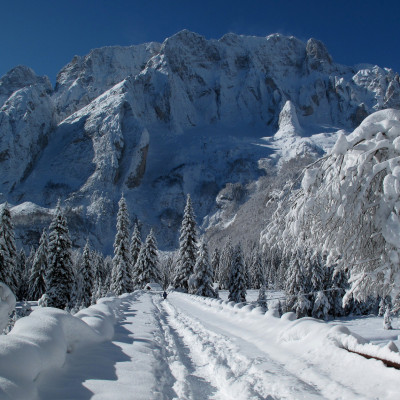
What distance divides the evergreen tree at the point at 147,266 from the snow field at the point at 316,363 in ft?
128

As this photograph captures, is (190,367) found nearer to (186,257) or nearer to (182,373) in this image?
(182,373)

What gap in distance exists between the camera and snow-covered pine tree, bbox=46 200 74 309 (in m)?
32.1

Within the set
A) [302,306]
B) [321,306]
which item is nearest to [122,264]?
[302,306]

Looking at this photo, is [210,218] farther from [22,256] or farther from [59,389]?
[59,389]

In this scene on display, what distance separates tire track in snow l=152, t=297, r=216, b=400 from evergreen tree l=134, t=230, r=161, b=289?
38.9m

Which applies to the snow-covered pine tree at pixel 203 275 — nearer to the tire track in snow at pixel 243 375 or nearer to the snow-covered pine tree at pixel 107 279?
the snow-covered pine tree at pixel 107 279

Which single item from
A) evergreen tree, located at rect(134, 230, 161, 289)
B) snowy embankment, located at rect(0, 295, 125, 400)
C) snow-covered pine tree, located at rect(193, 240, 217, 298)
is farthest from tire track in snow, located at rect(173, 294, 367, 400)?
evergreen tree, located at rect(134, 230, 161, 289)

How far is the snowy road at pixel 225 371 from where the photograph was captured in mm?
4070

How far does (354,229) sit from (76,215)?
16485 cm

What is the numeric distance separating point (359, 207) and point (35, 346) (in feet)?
16.3

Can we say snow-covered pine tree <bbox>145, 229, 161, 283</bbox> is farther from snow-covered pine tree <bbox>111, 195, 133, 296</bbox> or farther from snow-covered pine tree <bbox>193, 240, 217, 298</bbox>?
snow-covered pine tree <bbox>193, 240, 217, 298</bbox>

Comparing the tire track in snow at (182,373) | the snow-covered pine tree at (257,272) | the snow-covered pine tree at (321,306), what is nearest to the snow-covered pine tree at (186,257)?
the snow-covered pine tree at (321,306)

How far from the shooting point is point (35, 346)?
3.83 metres

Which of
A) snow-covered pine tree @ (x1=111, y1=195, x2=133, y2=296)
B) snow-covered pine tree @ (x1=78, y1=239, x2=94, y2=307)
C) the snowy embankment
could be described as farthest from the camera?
snow-covered pine tree @ (x1=78, y1=239, x2=94, y2=307)
